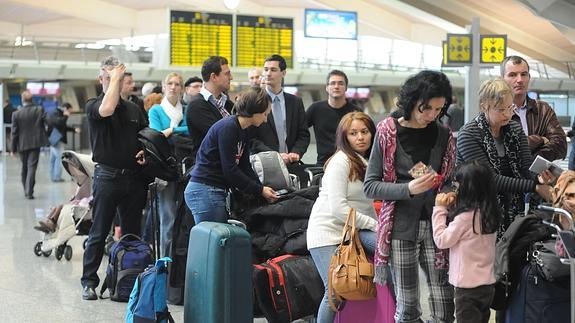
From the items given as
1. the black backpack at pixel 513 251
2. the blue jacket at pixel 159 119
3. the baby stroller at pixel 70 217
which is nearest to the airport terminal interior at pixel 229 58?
the baby stroller at pixel 70 217

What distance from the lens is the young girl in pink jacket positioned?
175 inches

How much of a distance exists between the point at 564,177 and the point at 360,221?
115cm

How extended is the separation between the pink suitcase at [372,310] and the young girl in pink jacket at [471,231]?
65cm

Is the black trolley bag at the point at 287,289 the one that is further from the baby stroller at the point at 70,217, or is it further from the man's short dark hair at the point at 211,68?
the baby stroller at the point at 70,217

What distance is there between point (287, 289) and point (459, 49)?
10781 mm

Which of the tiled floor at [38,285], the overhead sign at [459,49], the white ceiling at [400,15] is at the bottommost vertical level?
the tiled floor at [38,285]

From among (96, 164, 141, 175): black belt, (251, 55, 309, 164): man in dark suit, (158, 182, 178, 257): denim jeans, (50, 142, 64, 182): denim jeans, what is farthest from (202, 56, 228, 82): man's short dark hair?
(50, 142, 64, 182): denim jeans

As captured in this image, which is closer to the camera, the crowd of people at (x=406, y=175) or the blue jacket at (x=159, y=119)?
the crowd of people at (x=406, y=175)

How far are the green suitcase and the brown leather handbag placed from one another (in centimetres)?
52

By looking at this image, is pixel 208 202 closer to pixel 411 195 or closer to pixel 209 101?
pixel 209 101

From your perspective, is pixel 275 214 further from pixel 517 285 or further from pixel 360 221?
pixel 517 285

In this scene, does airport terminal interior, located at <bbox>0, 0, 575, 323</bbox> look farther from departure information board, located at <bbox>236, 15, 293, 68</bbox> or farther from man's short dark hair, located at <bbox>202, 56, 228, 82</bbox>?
man's short dark hair, located at <bbox>202, 56, 228, 82</bbox>

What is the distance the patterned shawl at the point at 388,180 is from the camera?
4367mm

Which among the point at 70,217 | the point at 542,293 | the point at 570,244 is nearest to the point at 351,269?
the point at 542,293
